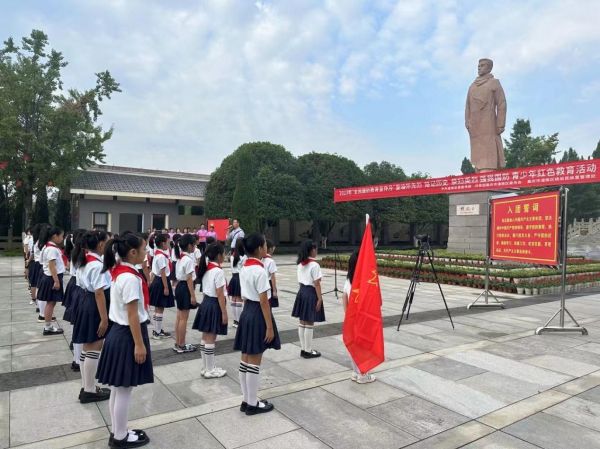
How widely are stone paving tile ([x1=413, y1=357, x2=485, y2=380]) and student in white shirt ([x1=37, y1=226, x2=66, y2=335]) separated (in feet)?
17.4

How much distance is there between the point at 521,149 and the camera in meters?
47.9

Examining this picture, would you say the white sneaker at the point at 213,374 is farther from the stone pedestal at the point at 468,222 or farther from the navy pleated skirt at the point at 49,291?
the stone pedestal at the point at 468,222

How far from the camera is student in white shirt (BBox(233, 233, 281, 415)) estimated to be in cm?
367

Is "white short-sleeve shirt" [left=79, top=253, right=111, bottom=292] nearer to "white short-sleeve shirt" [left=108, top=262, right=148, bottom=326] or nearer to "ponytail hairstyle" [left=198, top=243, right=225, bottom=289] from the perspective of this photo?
"ponytail hairstyle" [left=198, top=243, right=225, bottom=289]

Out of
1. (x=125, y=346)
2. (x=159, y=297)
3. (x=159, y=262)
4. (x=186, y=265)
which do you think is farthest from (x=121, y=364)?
(x=159, y=297)

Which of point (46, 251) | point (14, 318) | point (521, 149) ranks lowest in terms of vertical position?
point (14, 318)

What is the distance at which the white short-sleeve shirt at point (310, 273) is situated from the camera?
5289mm

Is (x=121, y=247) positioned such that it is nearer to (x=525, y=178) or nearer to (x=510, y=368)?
(x=510, y=368)

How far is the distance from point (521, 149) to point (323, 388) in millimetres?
51461

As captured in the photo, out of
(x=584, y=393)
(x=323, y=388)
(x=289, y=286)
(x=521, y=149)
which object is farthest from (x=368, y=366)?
(x=521, y=149)

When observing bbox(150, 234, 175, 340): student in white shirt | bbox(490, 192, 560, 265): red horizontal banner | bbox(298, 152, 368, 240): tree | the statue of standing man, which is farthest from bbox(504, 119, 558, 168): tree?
bbox(150, 234, 175, 340): student in white shirt

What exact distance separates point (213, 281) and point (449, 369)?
9.80 feet

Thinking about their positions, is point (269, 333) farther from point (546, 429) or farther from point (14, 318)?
point (14, 318)

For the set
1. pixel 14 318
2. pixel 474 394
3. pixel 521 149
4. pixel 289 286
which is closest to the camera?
pixel 474 394
